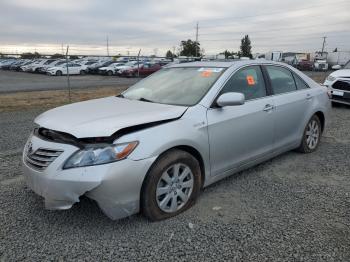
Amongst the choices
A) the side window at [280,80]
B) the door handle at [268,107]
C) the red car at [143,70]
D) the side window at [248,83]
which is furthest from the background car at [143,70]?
the door handle at [268,107]

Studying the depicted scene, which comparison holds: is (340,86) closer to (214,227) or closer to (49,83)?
(214,227)

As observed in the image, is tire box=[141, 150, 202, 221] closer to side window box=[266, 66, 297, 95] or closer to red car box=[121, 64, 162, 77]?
side window box=[266, 66, 297, 95]

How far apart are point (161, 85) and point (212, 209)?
169 cm

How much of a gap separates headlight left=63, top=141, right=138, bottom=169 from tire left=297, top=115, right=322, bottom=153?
11.3 ft

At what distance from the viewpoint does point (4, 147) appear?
6066 mm

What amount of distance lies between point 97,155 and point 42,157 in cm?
57

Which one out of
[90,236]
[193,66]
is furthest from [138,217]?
[193,66]

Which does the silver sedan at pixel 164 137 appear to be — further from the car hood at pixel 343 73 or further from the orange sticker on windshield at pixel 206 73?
the car hood at pixel 343 73

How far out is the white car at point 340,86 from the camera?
10086mm

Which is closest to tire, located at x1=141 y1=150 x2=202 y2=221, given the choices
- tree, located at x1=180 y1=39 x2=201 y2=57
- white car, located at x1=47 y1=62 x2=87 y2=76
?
white car, located at x1=47 y1=62 x2=87 y2=76

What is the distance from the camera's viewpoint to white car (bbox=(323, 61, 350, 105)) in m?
10.1

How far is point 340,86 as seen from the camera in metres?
10.2

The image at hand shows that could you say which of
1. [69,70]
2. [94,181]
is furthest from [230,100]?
[69,70]

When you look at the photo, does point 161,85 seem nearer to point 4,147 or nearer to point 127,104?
point 127,104
